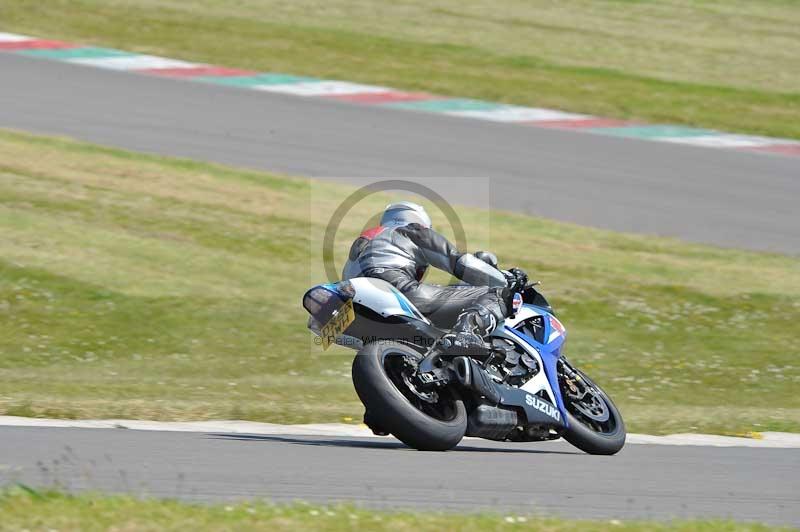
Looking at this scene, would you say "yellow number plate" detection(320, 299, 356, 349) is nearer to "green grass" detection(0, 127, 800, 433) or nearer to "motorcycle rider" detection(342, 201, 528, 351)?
"motorcycle rider" detection(342, 201, 528, 351)

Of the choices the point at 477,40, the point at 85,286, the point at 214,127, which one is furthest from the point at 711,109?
the point at 85,286

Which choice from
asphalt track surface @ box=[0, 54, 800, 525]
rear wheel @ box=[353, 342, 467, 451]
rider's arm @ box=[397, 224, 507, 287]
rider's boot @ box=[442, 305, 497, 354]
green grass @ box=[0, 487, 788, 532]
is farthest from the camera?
rider's arm @ box=[397, 224, 507, 287]

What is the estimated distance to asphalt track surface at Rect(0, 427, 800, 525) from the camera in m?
6.94

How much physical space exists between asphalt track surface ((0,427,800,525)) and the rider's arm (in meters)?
1.11

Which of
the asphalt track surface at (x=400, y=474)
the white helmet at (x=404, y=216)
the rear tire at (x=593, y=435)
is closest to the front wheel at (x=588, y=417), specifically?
the rear tire at (x=593, y=435)

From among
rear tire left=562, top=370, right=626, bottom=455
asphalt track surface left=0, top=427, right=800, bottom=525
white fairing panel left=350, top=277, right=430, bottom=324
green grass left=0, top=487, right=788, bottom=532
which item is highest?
white fairing panel left=350, top=277, right=430, bottom=324

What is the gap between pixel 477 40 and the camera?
28.5 m

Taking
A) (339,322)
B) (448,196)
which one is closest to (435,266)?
(339,322)

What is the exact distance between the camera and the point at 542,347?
926cm

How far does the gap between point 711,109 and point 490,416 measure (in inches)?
679

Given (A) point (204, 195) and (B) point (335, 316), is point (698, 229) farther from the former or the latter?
(B) point (335, 316)

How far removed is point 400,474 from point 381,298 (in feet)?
4.09

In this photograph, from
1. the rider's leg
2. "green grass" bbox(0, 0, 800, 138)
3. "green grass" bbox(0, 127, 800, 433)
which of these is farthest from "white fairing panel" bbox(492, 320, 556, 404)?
"green grass" bbox(0, 0, 800, 138)

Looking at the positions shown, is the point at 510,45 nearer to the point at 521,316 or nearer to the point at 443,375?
the point at 521,316
